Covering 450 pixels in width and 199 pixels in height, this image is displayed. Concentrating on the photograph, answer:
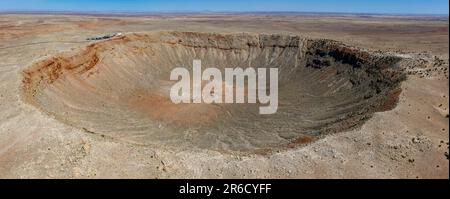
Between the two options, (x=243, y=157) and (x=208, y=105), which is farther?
(x=208, y=105)

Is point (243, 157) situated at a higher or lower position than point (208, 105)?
higher

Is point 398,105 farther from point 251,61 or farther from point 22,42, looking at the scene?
point 22,42

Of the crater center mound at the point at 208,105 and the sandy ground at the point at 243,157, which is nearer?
the sandy ground at the point at 243,157

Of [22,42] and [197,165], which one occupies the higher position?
[22,42]

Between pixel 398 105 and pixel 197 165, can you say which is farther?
pixel 398 105

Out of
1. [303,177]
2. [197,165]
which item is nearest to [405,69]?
[303,177]

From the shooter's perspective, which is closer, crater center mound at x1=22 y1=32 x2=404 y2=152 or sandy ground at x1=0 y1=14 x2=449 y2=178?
sandy ground at x1=0 y1=14 x2=449 y2=178

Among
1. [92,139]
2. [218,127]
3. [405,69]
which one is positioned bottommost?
[218,127]

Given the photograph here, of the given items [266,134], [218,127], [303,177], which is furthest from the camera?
[218,127]
